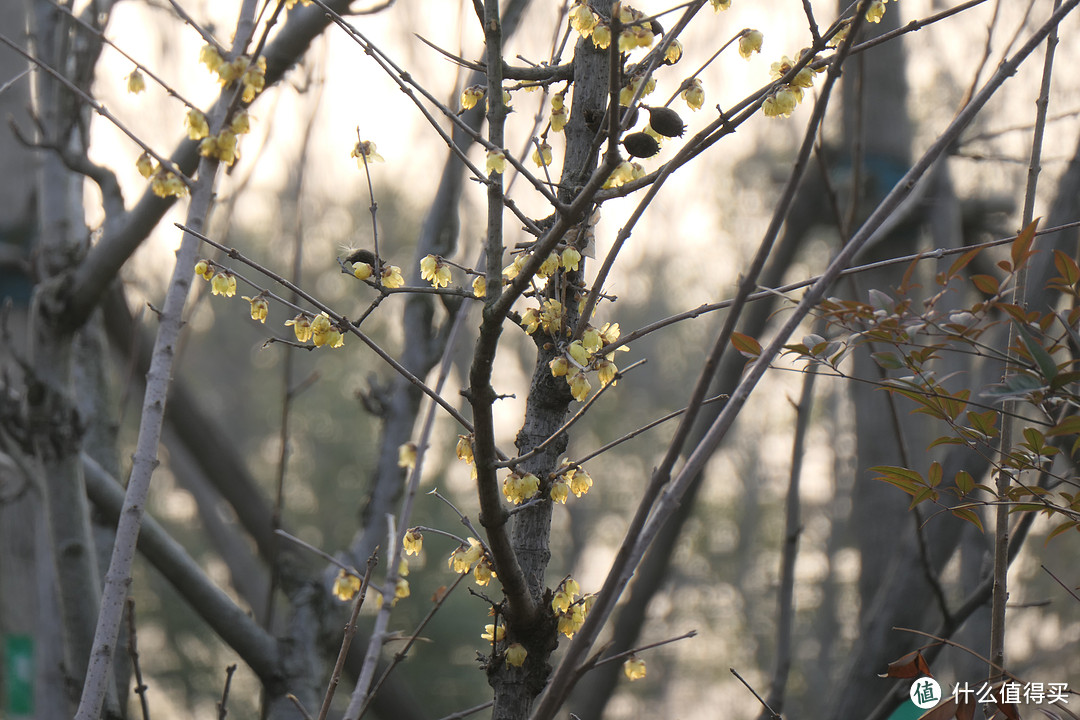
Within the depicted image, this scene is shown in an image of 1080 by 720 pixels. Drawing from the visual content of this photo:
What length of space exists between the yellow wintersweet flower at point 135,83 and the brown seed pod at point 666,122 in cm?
102

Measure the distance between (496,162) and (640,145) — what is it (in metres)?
0.16

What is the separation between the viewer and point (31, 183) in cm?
348

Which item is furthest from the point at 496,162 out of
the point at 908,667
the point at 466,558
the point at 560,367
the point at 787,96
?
the point at 908,667

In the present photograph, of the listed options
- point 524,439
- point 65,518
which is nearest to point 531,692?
point 524,439

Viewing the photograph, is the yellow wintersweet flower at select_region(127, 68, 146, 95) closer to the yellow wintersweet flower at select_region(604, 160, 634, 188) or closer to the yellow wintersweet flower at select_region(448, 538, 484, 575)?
the yellow wintersweet flower at select_region(604, 160, 634, 188)

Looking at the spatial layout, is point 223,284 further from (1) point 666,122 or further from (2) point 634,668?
(2) point 634,668

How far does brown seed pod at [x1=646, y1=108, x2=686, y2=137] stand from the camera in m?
0.96

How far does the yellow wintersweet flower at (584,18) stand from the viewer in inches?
39.2

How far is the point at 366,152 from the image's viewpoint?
114cm

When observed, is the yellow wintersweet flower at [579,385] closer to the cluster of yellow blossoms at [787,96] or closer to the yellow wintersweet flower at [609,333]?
the yellow wintersweet flower at [609,333]

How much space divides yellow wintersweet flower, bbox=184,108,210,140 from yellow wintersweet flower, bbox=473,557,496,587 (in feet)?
2.66

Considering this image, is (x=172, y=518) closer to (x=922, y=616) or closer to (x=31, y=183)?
(x=31, y=183)

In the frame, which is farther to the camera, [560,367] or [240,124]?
[240,124]

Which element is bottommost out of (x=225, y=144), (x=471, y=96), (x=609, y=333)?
(x=609, y=333)
